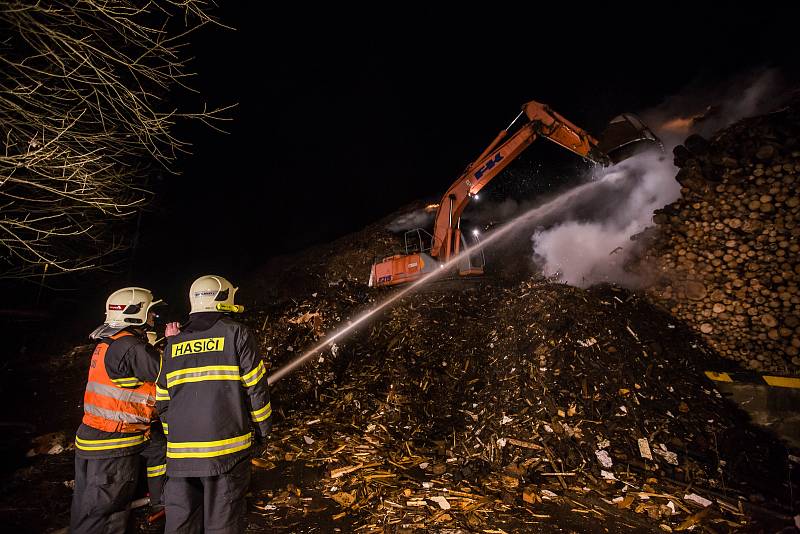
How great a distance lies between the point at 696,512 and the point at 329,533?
144 inches

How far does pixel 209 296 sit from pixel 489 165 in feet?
25.2

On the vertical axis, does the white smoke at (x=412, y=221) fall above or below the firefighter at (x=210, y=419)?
above

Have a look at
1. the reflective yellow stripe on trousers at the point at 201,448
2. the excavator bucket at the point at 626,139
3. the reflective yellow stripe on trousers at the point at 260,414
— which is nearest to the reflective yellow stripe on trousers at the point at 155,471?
the reflective yellow stripe on trousers at the point at 201,448

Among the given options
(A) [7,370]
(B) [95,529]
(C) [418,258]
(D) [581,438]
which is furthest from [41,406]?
(D) [581,438]

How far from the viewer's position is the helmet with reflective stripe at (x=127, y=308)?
3271 mm

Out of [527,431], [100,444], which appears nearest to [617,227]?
[527,431]

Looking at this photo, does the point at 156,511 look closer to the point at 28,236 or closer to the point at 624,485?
the point at 624,485

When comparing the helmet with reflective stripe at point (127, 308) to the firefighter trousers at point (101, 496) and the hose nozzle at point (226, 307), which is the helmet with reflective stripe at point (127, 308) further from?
the firefighter trousers at point (101, 496)

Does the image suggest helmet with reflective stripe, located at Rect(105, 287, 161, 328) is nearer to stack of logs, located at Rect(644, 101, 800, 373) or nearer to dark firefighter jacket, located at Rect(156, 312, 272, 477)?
dark firefighter jacket, located at Rect(156, 312, 272, 477)

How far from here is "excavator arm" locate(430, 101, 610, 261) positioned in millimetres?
7379

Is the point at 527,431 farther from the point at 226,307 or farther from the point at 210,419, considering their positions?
the point at 226,307

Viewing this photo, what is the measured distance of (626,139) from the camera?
650 centimetres

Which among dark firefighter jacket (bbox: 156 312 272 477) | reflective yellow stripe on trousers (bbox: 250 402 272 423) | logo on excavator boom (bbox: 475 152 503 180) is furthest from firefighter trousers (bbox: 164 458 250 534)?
logo on excavator boom (bbox: 475 152 503 180)

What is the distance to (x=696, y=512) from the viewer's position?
3623 mm
